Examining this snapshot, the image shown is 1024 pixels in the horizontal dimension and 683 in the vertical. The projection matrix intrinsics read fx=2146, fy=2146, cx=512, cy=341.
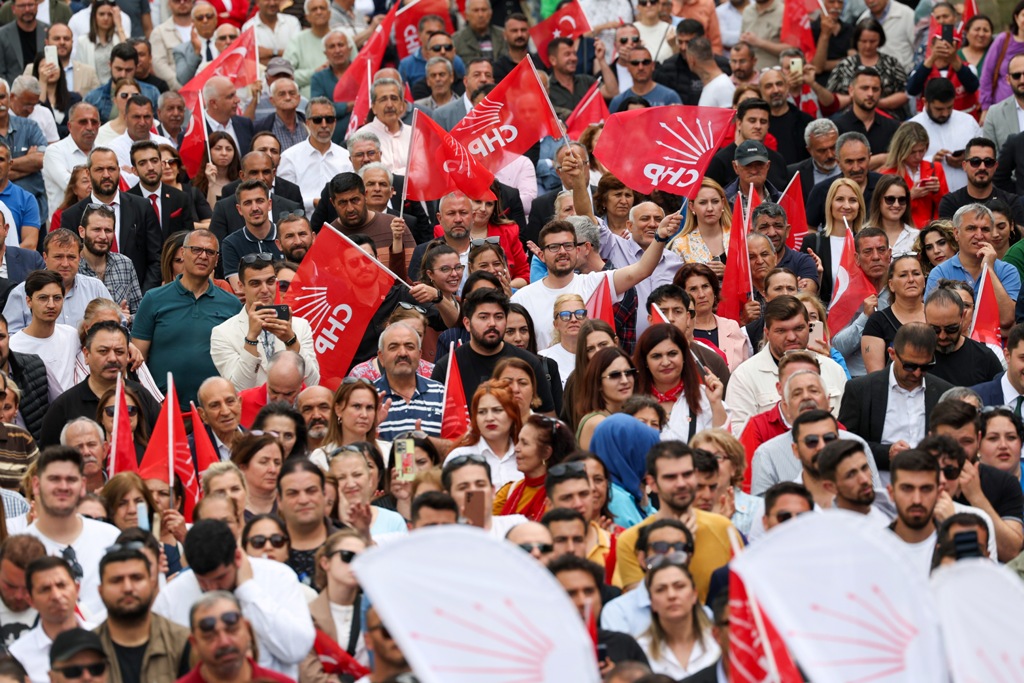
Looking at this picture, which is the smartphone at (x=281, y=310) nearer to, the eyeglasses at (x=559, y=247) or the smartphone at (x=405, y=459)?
the eyeglasses at (x=559, y=247)

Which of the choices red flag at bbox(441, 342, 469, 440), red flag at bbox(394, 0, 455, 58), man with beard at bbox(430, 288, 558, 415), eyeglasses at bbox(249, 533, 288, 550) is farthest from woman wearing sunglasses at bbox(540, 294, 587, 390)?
red flag at bbox(394, 0, 455, 58)

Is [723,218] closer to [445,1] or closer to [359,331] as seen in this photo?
[359,331]

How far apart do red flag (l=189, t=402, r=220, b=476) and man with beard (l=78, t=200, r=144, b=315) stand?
9.45 feet

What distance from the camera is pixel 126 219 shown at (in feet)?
51.1

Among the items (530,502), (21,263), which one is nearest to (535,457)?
(530,502)

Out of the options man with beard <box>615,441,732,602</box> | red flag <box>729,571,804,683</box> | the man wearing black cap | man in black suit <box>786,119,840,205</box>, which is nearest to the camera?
red flag <box>729,571,804,683</box>

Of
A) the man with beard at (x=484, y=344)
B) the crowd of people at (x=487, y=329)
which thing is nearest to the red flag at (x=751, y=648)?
the crowd of people at (x=487, y=329)

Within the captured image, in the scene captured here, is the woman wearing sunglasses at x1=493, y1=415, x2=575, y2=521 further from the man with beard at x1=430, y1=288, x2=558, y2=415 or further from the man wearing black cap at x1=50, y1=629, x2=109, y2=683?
the man wearing black cap at x1=50, y1=629, x2=109, y2=683

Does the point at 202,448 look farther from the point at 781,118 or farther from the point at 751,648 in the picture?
the point at 781,118

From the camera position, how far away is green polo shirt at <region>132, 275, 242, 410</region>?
13594 millimetres

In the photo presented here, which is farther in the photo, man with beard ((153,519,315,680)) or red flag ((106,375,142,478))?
red flag ((106,375,142,478))

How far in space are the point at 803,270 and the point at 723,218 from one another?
66 centimetres

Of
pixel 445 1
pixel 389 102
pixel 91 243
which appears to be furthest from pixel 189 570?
pixel 445 1

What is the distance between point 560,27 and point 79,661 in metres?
11.7
